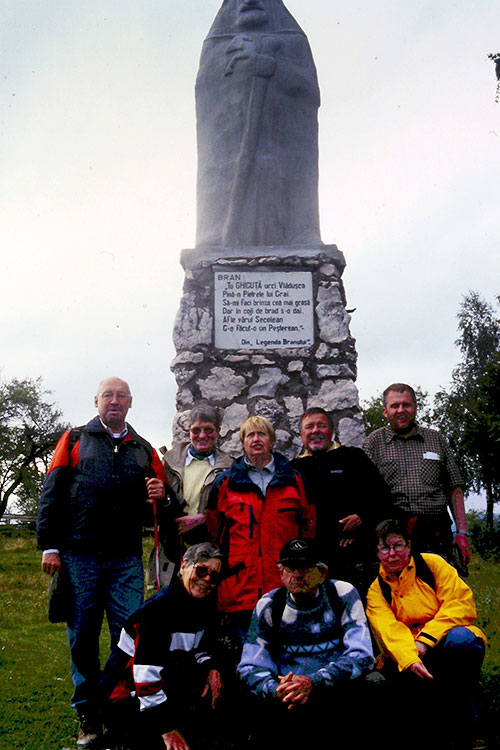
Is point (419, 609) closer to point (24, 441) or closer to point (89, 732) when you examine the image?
point (89, 732)

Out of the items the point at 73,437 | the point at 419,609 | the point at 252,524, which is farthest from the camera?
the point at 73,437

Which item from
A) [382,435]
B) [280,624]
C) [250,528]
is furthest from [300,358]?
[280,624]

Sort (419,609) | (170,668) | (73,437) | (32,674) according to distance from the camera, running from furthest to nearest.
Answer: (32,674) → (73,437) → (419,609) → (170,668)

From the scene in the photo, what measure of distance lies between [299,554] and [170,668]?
72 centimetres

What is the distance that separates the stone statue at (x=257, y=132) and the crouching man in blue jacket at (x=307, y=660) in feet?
13.1

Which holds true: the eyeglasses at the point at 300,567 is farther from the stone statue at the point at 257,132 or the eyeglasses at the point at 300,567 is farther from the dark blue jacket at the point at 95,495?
the stone statue at the point at 257,132

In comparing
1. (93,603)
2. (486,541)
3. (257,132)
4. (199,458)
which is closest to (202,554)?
(93,603)

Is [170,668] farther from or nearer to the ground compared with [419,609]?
nearer to the ground

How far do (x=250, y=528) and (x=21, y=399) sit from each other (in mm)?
25666

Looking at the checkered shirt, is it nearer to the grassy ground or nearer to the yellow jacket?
the yellow jacket

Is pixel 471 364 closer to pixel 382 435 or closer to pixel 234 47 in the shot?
pixel 234 47

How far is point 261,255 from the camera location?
6.31m

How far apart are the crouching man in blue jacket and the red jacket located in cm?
30

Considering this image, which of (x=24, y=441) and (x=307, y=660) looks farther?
(x=24, y=441)
